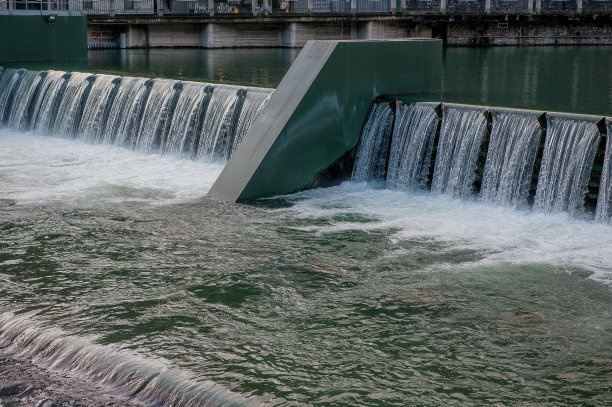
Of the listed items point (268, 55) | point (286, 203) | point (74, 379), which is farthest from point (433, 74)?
point (268, 55)

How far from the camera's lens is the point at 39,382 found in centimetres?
716

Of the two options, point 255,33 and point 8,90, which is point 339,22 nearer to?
point 255,33

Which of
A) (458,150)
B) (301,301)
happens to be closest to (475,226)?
(458,150)

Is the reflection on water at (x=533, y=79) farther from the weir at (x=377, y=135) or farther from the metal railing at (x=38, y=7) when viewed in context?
the metal railing at (x=38, y=7)

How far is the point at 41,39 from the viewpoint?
25453 mm

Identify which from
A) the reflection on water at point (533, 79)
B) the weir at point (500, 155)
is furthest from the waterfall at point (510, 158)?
the reflection on water at point (533, 79)

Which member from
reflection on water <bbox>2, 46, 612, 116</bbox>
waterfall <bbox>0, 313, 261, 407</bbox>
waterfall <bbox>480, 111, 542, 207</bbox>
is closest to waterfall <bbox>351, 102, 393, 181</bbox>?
waterfall <bbox>480, 111, 542, 207</bbox>

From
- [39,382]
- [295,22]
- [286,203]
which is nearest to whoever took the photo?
[39,382]

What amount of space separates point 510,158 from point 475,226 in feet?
4.70

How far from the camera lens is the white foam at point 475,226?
10.2 m

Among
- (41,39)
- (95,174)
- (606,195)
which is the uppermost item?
(41,39)

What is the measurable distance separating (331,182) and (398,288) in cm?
510

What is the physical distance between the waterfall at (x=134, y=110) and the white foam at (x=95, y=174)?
329 mm

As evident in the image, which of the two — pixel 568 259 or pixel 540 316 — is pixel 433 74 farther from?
pixel 540 316
